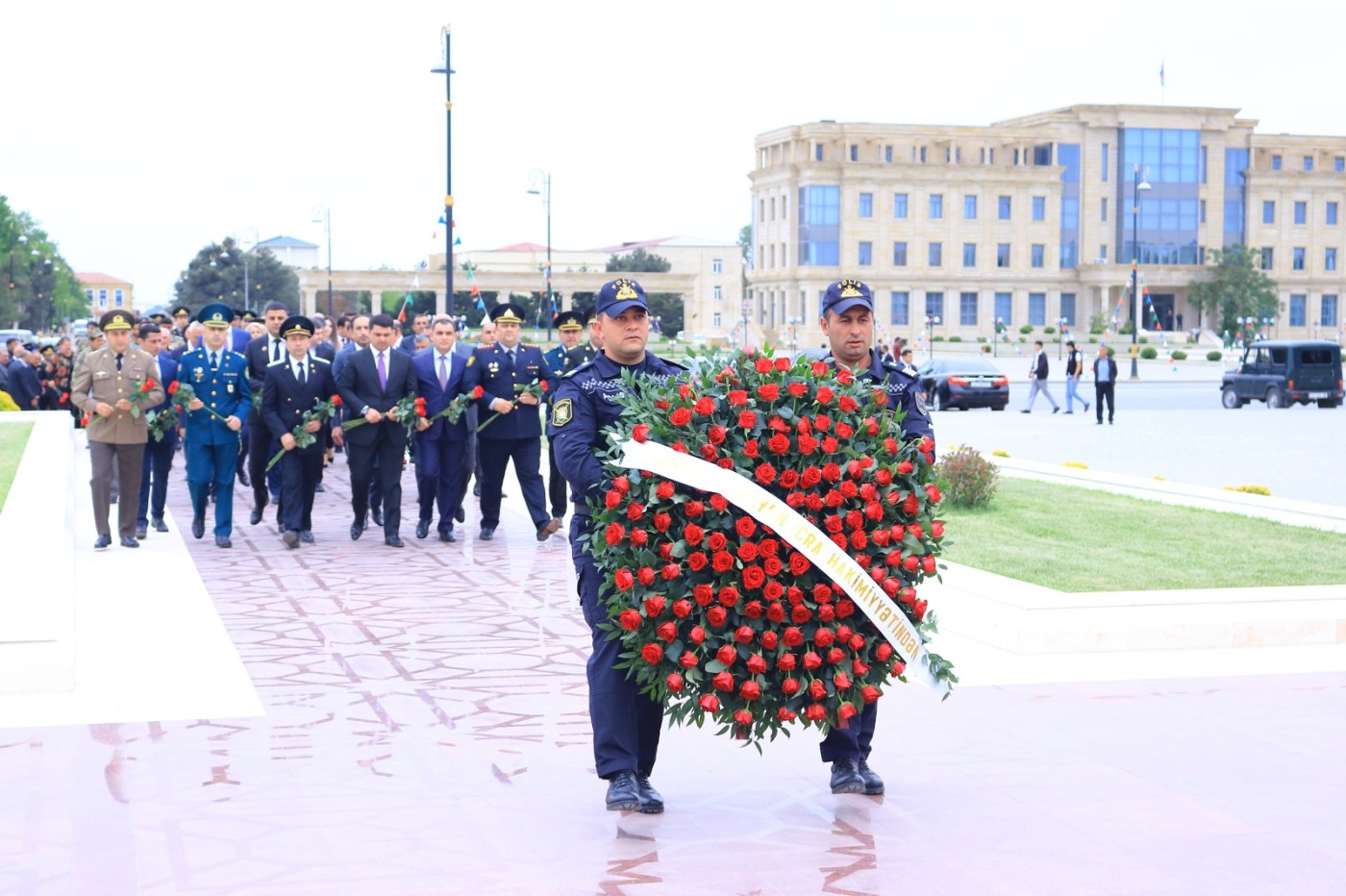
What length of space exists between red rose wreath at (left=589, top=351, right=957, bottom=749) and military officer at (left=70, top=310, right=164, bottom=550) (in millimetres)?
8041

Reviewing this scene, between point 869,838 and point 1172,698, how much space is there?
2.79m

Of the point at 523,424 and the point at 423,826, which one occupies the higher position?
the point at 523,424

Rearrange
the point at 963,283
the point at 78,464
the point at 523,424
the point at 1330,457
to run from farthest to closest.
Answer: the point at 963,283, the point at 1330,457, the point at 78,464, the point at 523,424

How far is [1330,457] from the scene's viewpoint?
74.3 feet

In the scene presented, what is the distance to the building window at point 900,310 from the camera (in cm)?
11025

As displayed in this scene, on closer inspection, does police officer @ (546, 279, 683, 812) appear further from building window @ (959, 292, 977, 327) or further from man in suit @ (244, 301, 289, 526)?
building window @ (959, 292, 977, 327)

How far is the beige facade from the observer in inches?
4301

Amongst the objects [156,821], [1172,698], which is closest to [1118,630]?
[1172,698]

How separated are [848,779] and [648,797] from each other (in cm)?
77

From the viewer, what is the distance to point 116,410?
12.7 metres

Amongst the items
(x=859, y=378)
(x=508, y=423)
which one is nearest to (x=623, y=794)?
(x=859, y=378)

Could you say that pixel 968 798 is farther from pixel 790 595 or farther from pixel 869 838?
pixel 790 595

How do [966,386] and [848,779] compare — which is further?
[966,386]

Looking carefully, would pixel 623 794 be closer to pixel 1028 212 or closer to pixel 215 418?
pixel 215 418
